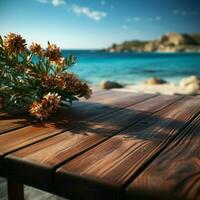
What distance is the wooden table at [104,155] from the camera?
620 millimetres

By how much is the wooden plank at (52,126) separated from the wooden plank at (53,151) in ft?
0.15

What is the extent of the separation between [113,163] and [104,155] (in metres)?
0.06

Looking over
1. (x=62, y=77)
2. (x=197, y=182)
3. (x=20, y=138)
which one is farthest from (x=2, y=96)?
(x=197, y=182)

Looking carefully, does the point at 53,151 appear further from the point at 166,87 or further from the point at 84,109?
the point at 166,87

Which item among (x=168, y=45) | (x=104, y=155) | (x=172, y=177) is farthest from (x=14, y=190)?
(x=168, y=45)

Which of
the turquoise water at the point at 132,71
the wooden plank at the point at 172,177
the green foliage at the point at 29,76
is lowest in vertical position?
the turquoise water at the point at 132,71

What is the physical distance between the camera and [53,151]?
0.81 m

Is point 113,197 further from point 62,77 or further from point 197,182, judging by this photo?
point 62,77

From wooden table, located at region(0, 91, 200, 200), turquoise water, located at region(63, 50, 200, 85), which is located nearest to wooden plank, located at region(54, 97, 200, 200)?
wooden table, located at region(0, 91, 200, 200)

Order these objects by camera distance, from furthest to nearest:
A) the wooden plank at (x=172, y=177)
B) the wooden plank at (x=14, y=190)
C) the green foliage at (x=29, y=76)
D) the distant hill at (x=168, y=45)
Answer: the distant hill at (x=168, y=45), the green foliage at (x=29, y=76), the wooden plank at (x=14, y=190), the wooden plank at (x=172, y=177)

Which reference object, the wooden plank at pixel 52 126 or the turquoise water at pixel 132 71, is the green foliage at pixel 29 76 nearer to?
the wooden plank at pixel 52 126

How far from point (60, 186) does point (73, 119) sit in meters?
0.57

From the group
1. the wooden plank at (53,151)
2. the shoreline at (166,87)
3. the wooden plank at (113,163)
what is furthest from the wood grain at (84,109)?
the shoreline at (166,87)

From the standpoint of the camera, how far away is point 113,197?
60 centimetres
